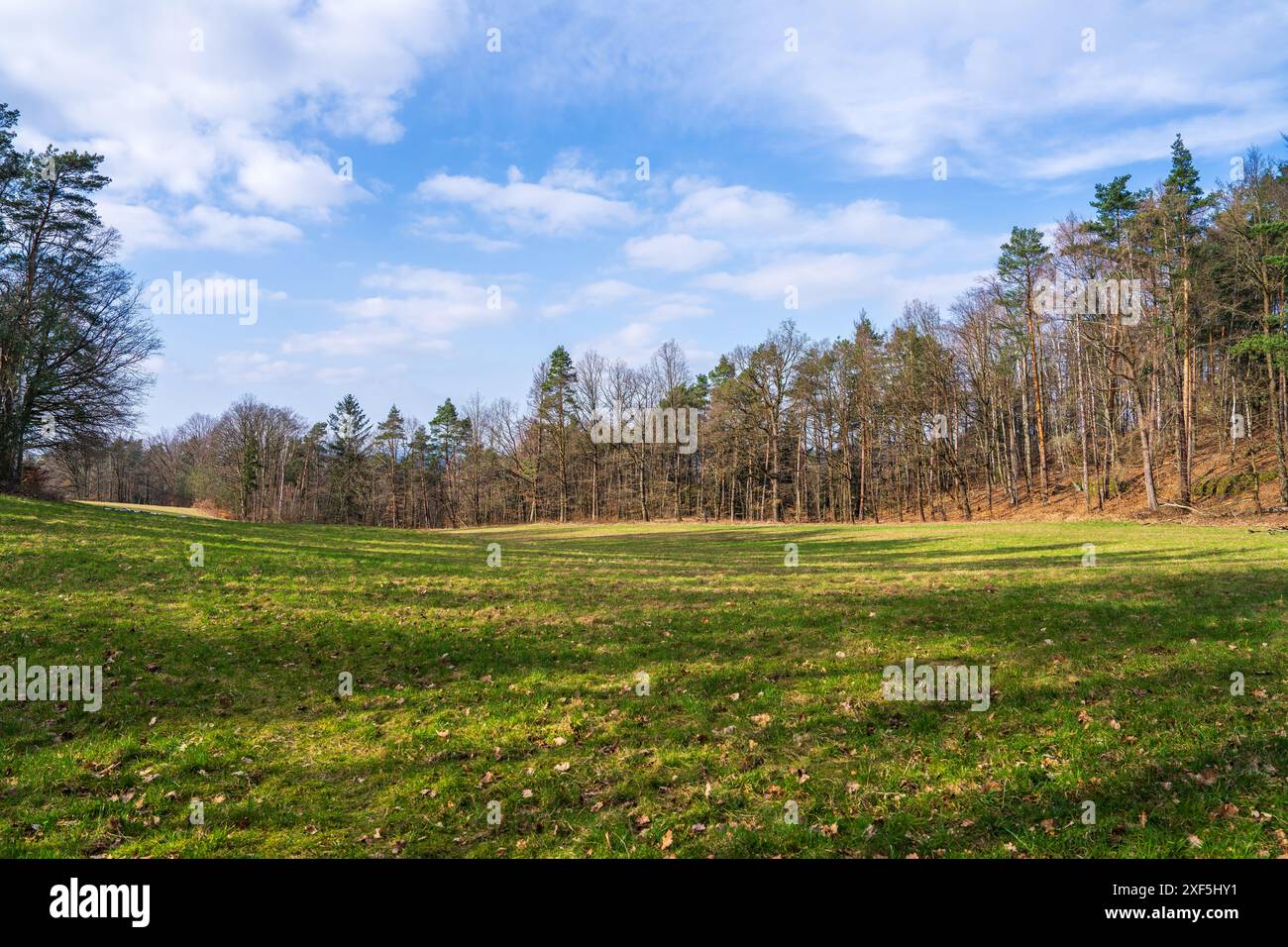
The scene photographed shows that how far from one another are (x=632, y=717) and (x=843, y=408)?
5067 cm

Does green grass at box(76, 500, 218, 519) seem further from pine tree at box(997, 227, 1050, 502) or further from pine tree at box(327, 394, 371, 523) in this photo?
pine tree at box(997, 227, 1050, 502)

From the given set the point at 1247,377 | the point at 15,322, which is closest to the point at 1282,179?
the point at 1247,377

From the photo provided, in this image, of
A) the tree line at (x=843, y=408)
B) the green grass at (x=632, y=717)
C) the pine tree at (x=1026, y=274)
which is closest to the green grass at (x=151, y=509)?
the tree line at (x=843, y=408)

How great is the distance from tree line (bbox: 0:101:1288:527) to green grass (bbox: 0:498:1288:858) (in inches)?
987

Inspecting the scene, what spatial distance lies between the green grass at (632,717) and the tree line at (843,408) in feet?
82.3

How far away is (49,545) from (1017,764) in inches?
798

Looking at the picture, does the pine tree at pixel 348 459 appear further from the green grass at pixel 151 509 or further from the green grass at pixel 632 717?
the green grass at pixel 632 717

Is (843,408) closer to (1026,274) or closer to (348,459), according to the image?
(1026,274)


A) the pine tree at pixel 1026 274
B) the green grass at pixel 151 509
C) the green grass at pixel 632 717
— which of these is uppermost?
the pine tree at pixel 1026 274

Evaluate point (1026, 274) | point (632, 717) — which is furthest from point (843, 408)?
point (632, 717)

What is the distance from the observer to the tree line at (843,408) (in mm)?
32375

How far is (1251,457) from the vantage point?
1389 inches

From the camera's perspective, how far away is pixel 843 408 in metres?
54.2

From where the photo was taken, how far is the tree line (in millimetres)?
32375
